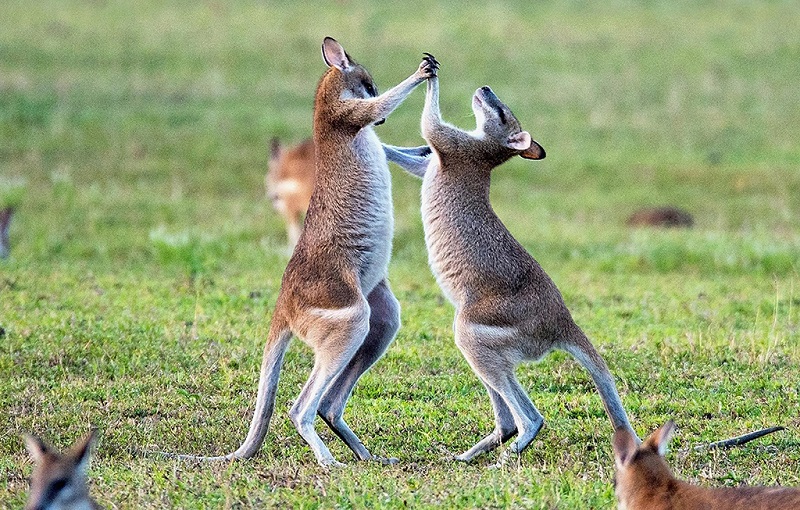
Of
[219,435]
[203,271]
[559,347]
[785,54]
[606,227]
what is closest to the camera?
[559,347]

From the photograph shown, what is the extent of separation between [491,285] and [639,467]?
5.41 feet

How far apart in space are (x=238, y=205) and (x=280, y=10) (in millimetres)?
13538

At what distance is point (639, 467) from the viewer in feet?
14.8

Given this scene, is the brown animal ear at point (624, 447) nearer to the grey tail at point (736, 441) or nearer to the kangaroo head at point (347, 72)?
the grey tail at point (736, 441)

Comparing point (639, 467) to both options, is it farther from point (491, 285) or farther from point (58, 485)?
point (58, 485)

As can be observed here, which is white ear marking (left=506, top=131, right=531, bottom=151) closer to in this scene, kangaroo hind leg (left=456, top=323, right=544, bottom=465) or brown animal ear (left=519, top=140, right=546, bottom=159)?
brown animal ear (left=519, top=140, right=546, bottom=159)

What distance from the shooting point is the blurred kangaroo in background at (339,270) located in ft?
19.0

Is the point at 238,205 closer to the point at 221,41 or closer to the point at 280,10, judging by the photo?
the point at 221,41

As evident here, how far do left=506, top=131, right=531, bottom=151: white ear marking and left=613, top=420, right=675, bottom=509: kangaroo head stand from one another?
229 centimetres

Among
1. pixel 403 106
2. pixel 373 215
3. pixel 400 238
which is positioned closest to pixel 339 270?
pixel 373 215

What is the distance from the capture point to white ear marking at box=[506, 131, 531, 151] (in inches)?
257

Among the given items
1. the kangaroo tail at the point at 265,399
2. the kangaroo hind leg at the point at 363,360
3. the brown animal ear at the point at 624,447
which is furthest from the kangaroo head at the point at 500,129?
the brown animal ear at the point at 624,447

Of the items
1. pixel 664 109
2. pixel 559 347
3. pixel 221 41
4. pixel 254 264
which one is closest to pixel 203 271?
pixel 254 264

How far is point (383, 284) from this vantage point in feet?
21.1
